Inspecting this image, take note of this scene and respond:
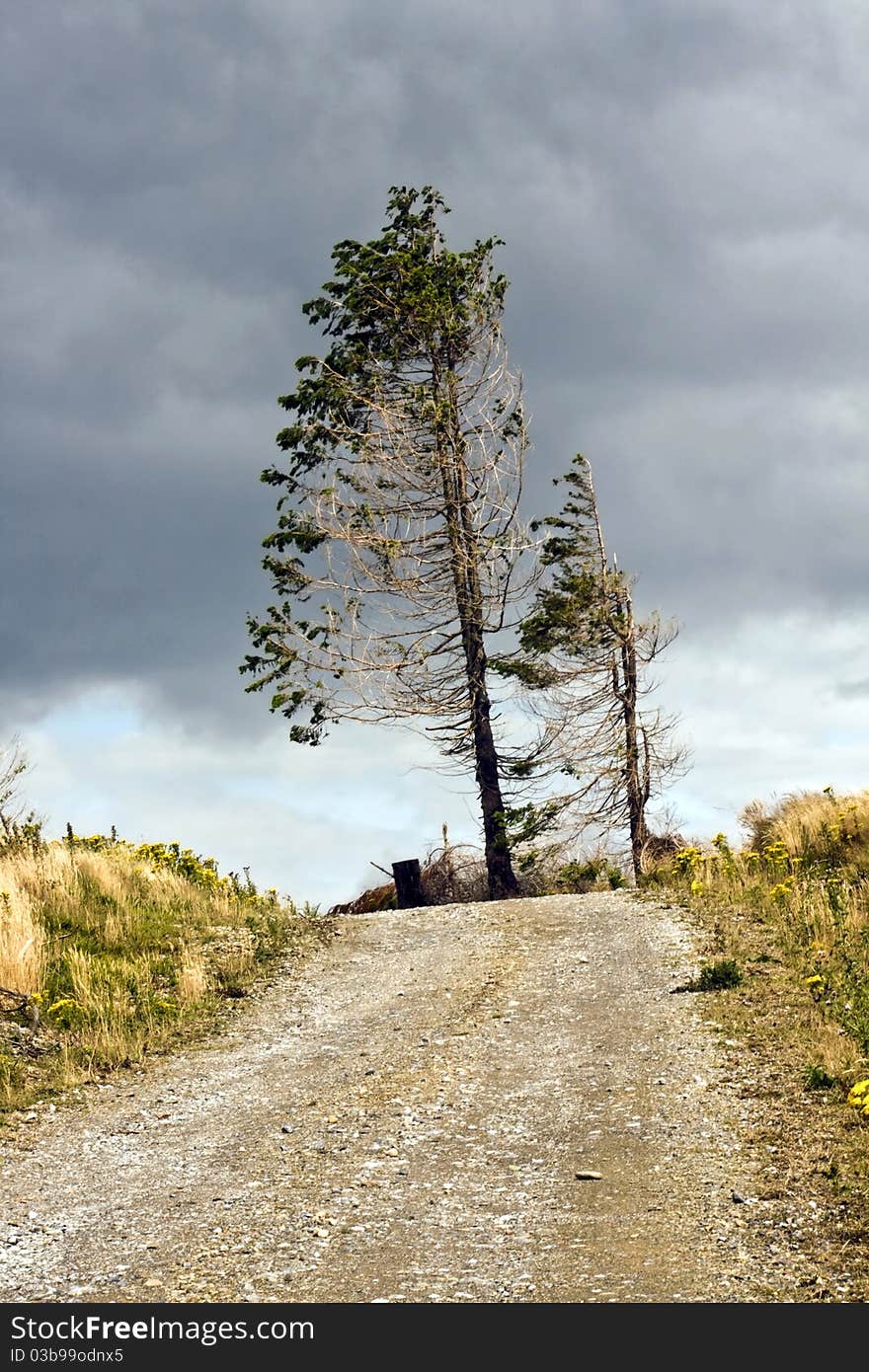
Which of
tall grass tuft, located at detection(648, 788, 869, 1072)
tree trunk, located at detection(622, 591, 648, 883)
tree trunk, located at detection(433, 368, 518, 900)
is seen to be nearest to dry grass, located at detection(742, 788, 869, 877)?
tall grass tuft, located at detection(648, 788, 869, 1072)

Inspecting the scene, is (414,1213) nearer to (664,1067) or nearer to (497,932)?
(664,1067)

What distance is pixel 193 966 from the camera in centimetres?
1391

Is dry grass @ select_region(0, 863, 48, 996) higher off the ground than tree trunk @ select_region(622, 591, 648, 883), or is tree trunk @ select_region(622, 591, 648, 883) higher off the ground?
tree trunk @ select_region(622, 591, 648, 883)

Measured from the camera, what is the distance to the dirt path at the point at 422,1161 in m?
6.07

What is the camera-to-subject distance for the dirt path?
6066 millimetres

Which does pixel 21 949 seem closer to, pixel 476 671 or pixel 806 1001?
pixel 806 1001

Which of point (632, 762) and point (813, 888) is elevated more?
point (632, 762)

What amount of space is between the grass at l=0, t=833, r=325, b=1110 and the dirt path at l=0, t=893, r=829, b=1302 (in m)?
0.61

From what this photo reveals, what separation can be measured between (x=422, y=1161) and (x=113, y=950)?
7646 millimetres

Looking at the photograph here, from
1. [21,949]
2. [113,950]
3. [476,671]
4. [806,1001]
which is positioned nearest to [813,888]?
[806,1001]

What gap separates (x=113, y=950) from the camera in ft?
47.8

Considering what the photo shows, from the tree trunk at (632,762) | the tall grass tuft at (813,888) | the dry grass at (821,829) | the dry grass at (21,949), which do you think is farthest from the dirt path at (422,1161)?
the tree trunk at (632,762)

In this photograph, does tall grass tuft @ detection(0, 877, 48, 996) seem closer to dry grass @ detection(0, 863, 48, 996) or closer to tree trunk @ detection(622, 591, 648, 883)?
dry grass @ detection(0, 863, 48, 996)
